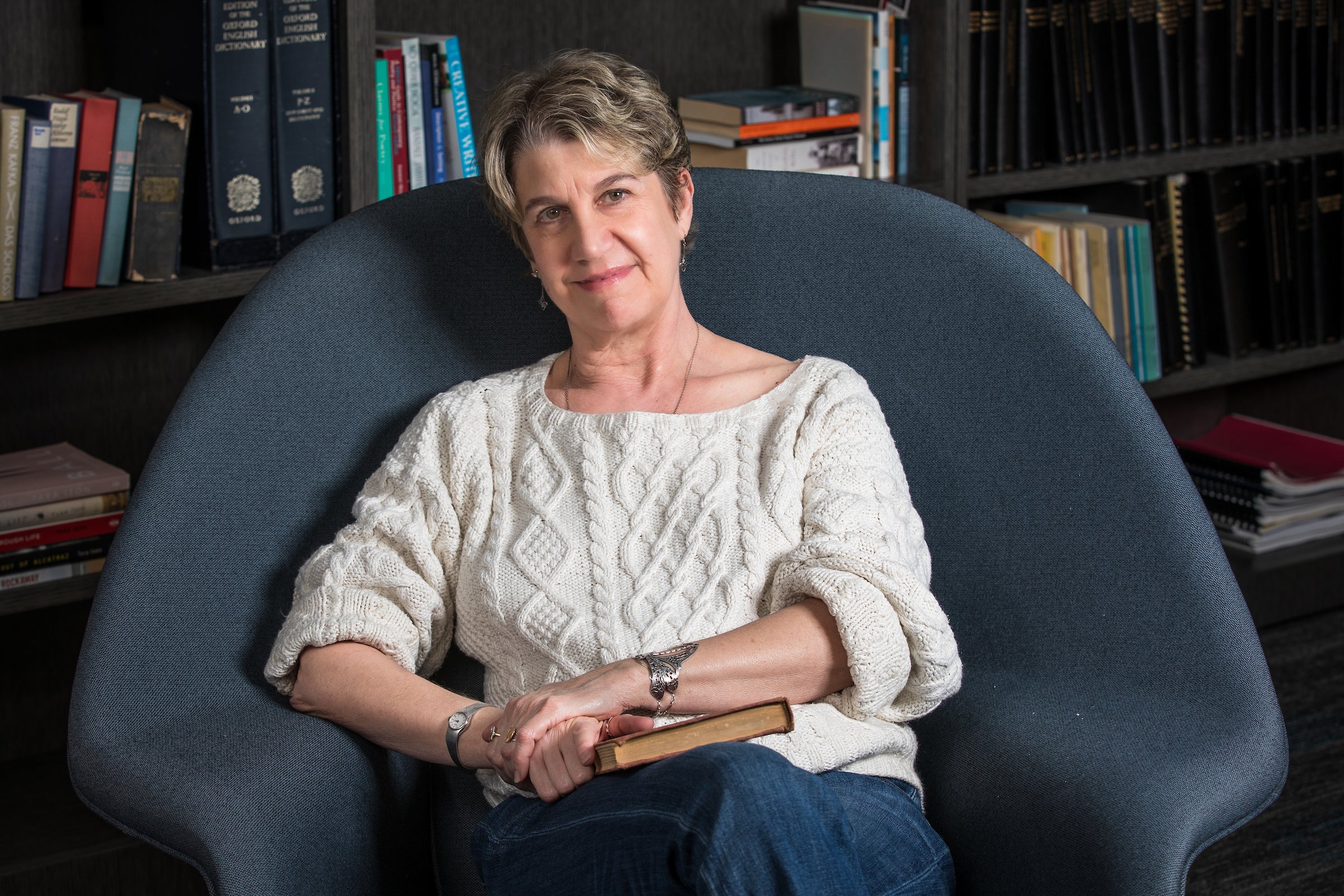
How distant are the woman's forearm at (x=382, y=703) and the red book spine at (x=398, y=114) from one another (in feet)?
2.61

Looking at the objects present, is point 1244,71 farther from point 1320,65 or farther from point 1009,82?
point 1009,82

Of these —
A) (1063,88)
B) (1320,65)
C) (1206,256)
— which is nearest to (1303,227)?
(1206,256)

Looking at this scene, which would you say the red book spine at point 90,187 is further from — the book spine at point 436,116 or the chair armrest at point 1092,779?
the chair armrest at point 1092,779

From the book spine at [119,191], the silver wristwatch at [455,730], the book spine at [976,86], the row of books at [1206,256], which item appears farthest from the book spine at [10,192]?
the row of books at [1206,256]

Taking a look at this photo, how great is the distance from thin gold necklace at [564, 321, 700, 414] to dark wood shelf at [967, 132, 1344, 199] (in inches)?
36.6

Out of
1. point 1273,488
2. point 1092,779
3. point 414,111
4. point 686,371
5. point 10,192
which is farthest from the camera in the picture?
point 1273,488

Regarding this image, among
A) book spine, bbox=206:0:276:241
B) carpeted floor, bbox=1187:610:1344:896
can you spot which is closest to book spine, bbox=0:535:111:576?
book spine, bbox=206:0:276:241

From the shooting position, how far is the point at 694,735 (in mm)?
1152

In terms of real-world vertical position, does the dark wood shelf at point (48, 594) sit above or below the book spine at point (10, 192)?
below

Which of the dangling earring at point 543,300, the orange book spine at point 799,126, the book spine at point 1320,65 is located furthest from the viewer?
the book spine at point 1320,65

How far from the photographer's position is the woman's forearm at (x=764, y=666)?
1.27m

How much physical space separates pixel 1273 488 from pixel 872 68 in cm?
116

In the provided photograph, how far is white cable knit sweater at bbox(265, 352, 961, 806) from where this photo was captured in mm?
1296

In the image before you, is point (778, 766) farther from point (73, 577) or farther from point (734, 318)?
point (73, 577)
